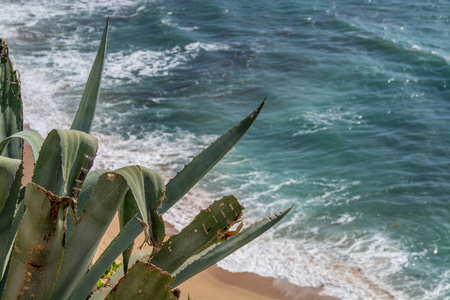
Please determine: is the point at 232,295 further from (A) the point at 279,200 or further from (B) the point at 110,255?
(B) the point at 110,255

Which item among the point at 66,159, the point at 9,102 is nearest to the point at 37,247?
the point at 66,159

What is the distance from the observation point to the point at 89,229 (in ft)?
6.94

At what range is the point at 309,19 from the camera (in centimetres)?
1939

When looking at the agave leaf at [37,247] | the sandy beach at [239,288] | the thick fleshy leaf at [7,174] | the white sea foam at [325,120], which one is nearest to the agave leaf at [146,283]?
the agave leaf at [37,247]

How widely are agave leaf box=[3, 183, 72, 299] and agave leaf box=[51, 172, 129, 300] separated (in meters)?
0.09

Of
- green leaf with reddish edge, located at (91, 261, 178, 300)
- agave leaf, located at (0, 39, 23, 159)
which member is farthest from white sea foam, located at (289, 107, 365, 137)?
green leaf with reddish edge, located at (91, 261, 178, 300)

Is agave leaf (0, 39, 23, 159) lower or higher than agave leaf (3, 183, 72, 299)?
higher

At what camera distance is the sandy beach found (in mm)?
6375

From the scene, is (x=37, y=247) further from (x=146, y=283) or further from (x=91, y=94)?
(x=91, y=94)

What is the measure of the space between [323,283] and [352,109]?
6.71 m

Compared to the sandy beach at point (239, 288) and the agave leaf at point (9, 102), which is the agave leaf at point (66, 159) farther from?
the sandy beach at point (239, 288)

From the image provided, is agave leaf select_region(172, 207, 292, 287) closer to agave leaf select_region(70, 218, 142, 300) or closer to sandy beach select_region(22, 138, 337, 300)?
agave leaf select_region(70, 218, 142, 300)

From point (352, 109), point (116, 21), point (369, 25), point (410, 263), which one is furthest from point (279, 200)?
point (116, 21)

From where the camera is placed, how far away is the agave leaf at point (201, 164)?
7.57ft
